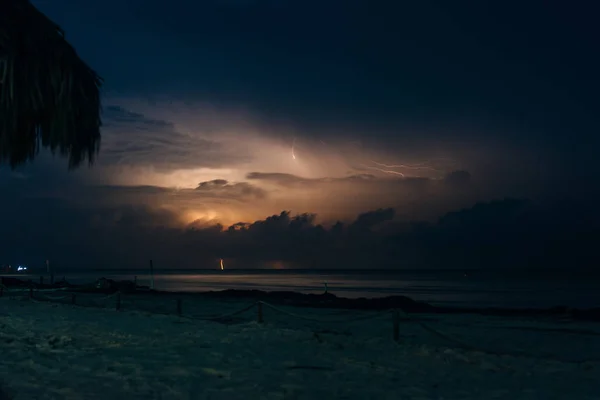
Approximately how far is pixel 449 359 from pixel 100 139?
27.6 feet

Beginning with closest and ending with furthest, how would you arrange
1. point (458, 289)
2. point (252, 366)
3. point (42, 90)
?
point (42, 90) → point (252, 366) → point (458, 289)

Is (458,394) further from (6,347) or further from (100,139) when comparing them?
(6,347)

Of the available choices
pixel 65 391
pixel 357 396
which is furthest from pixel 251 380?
pixel 65 391

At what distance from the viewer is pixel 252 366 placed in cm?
1088

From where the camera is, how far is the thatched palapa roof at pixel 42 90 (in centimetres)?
635

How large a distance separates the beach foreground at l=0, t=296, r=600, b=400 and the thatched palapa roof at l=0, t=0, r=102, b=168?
3.51 meters

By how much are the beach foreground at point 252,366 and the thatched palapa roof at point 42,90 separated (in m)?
3.51

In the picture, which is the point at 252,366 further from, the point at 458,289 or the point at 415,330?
the point at 458,289

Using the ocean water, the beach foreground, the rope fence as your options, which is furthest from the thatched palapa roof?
the ocean water

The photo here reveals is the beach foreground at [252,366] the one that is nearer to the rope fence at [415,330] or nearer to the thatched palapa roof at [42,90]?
the rope fence at [415,330]

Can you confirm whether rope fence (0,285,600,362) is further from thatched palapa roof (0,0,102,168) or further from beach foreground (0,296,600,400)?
thatched palapa roof (0,0,102,168)

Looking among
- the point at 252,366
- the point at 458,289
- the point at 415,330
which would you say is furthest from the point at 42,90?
the point at 458,289

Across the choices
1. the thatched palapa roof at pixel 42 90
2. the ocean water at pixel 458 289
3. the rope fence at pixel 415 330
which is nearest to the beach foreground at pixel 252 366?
the rope fence at pixel 415 330

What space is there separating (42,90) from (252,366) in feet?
21.0
